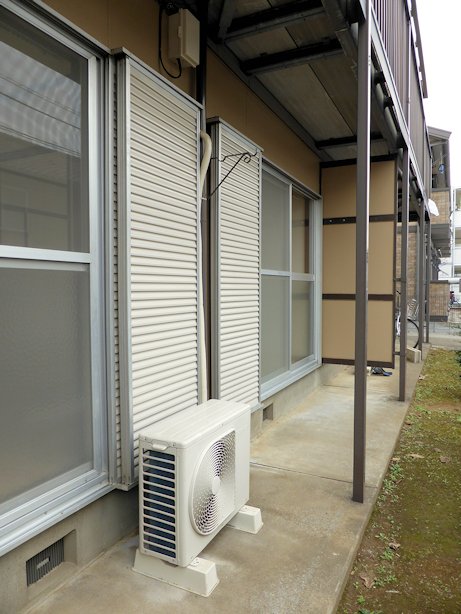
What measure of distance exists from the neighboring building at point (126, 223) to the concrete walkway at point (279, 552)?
0.70ft

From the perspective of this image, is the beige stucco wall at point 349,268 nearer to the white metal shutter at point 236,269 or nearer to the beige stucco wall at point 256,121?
the beige stucco wall at point 256,121

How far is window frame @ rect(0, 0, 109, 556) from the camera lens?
1.85 meters

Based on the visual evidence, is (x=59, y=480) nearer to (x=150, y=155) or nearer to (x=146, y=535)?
(x=146, y=535)

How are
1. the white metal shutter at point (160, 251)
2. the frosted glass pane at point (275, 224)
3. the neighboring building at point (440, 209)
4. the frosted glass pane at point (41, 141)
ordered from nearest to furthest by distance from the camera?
the frosted glass pane at point (41, 141) → the white metal shutter at point (160, 251) → the frosted glass pane at point (275, 224) → the neighboring building at point (440, 209)

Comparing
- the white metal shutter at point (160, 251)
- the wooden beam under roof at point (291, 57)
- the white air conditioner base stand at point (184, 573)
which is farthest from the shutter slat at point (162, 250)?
the wooden beam under roof at point (291, 57)

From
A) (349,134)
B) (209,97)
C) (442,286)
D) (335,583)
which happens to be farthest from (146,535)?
(442,286)

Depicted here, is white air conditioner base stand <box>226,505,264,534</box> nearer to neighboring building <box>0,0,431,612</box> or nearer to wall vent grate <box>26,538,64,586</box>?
neighboring building <box>0,0,431,612</box>

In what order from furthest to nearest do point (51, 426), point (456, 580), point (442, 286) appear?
point (442, 286), point (456, 580), point (51, 426)

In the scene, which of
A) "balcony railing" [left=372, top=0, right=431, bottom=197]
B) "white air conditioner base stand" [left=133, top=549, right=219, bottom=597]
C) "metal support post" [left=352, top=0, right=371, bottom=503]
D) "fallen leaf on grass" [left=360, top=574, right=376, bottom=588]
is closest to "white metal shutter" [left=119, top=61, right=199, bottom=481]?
"white air conditioner base stand" [left=133, top=549, right=219, bottom=597]

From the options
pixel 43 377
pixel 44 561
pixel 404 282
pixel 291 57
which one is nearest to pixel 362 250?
pixel 291 57

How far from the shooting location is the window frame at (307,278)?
4.38 meters

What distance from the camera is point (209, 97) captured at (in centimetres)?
315

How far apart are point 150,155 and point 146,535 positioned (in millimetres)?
1840

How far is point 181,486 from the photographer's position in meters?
1.93
